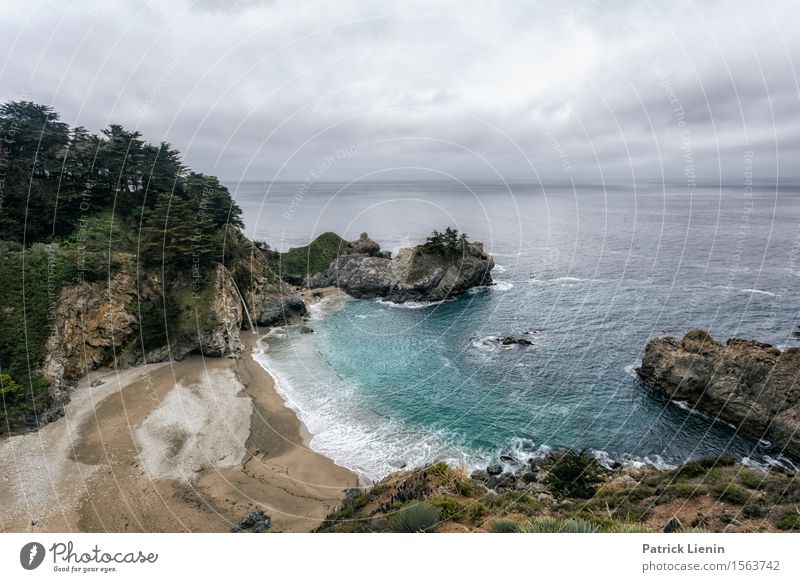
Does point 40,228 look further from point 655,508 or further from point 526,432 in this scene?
point 655,508

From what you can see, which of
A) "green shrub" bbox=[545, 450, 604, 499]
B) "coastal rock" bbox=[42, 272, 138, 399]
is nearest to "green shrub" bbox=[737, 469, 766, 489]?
"green shrub" bbox=[545, 450, 604, 499]

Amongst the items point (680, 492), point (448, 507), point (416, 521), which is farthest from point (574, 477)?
point (416, 521)

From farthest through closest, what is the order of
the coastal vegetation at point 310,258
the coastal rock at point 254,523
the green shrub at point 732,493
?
1. the coastal vegetation at point 310,258
2. the coastal rock at point 254,523
3. the green shrub at point 732,493

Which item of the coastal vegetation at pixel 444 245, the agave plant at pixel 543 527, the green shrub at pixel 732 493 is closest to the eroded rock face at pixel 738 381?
the green shrub at pixel 732 493

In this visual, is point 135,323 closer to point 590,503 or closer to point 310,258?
point 590,503

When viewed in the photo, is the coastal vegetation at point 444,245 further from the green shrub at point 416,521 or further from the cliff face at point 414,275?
the green shrub at point 416,521

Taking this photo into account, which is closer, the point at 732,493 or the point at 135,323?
the point at 732,493

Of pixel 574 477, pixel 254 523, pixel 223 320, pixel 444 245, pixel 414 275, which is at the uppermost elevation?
pixel 444 245
